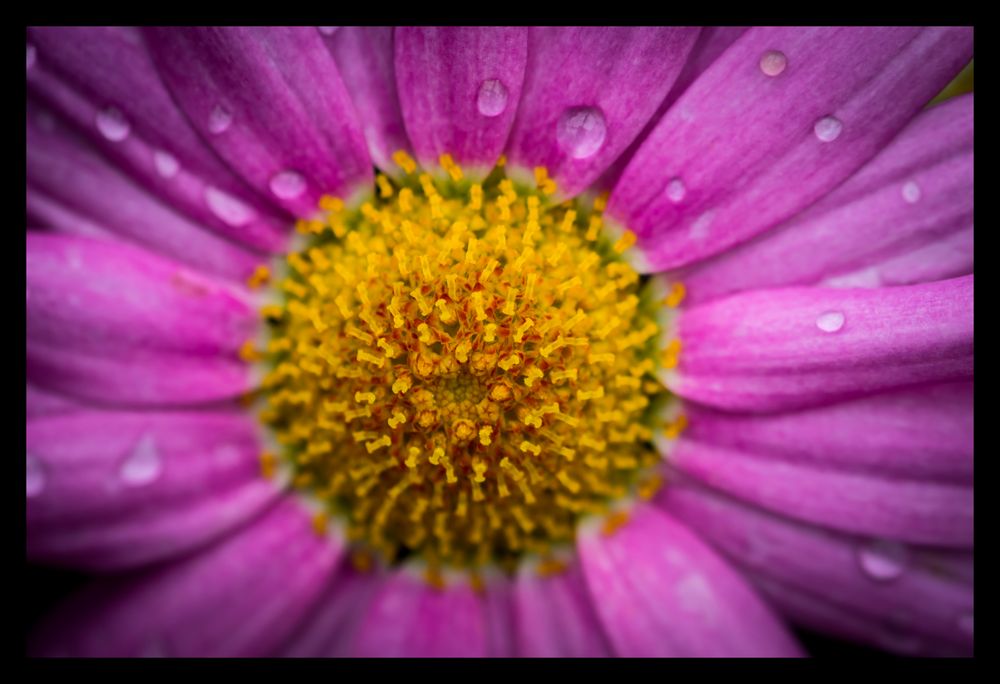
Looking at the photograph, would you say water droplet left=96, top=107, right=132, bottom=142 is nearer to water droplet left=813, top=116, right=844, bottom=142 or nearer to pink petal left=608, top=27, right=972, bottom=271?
pink petal left=608, top=27, right=972, bottom=271

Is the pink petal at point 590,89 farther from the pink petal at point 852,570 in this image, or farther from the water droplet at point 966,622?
the water droplet at point 966,622

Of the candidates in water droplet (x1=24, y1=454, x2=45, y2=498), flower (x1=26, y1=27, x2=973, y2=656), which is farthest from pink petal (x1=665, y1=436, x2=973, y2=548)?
water droplet (x1=24, y1=454, x2=45, y2=498)

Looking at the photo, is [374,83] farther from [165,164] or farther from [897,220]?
[897,220]

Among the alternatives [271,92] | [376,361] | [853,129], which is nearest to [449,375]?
[376,361]

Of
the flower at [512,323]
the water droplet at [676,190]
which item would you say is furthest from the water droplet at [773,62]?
the water droplet at [676,190]

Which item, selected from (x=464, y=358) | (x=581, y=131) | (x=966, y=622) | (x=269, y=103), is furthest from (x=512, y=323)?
(x=966, y=622)

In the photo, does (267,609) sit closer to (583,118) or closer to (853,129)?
(583,118)
